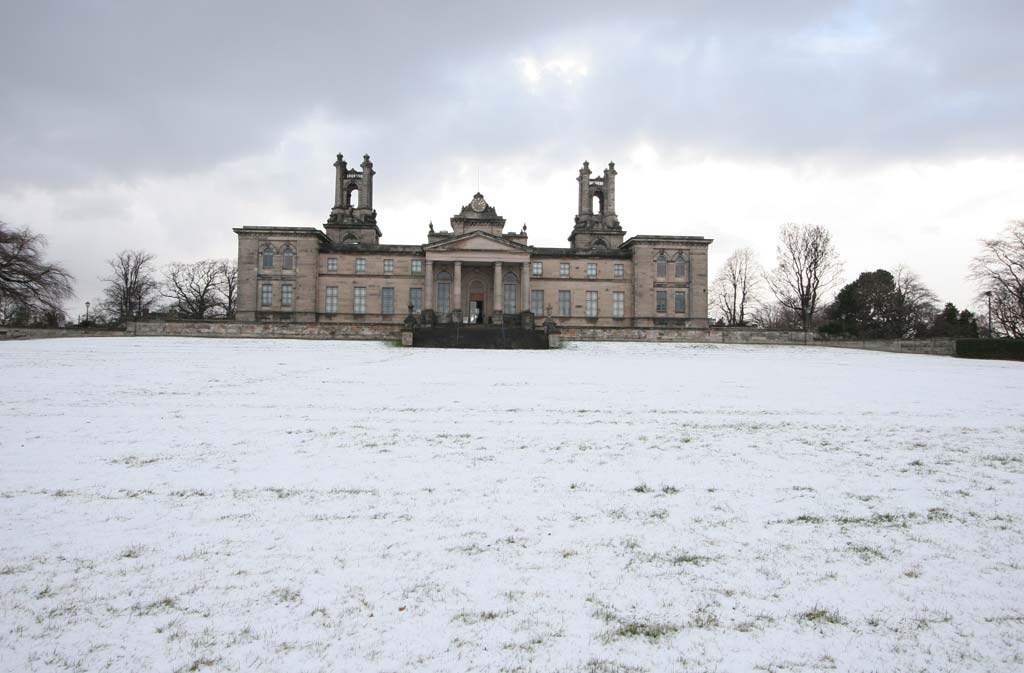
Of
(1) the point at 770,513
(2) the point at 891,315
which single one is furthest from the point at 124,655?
(2) the point at 891,315

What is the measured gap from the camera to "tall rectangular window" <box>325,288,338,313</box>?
4988cm

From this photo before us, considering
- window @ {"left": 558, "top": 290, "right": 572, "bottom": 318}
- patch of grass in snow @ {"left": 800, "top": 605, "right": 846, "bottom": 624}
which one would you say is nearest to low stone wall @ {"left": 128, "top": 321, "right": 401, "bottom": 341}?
window @ {"left": 558, "top": 290, "right": 572, "bottom": 318}

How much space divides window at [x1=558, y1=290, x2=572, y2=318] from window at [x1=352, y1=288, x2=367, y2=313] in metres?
17.9

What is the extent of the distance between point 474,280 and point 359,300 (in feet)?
34.9

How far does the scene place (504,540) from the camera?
16.0ft

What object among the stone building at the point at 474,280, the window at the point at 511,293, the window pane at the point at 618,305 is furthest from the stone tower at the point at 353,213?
the window pane at the point at 618,305

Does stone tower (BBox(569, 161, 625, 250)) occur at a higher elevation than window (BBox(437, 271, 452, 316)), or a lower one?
higher

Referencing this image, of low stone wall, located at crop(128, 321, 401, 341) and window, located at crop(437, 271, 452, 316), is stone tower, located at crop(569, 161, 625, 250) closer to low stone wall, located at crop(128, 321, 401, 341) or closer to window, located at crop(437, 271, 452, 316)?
window, located at crop(437, 271, 452, 316)

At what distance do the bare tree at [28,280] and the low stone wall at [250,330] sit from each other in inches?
429

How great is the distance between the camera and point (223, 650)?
3320 millimetres

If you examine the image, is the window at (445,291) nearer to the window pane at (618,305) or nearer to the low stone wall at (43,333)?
the window pane at (618,305)

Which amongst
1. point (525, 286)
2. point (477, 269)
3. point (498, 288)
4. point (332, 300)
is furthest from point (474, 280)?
point (332, 300)

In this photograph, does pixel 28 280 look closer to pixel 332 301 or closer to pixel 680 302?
pixel 332 301

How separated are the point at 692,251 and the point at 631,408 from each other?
4365 centimetres
